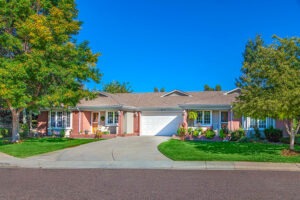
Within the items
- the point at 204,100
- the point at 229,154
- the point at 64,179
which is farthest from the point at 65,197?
the point at 204,100

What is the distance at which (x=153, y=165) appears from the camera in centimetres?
1414

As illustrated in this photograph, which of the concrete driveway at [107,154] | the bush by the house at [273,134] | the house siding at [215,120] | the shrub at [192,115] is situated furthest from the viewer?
the house siding at [215,120]

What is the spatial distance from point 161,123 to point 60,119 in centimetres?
Answer: 973

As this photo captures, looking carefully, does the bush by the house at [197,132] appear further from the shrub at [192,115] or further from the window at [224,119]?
the window at [224,119]

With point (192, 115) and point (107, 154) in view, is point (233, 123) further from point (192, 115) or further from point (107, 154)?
point (107, 154)

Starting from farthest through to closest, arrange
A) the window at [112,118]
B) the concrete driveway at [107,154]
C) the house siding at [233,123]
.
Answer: the window at [112,118], the house siding at [233,123], the concrete driveway at [107,154]

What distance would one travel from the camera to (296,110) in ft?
51.3

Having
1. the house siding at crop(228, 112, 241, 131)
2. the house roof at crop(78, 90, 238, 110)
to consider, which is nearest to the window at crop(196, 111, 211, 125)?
the house roof at crop(78, 90, 238, 110)

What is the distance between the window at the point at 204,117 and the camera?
92.6 feet

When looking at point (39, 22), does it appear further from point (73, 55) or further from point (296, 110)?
point (296, 110)

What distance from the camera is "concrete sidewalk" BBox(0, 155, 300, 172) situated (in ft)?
44.0

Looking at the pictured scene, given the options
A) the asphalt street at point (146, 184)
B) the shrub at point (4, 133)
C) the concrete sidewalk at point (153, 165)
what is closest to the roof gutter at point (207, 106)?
the concrete sidewalk at point (153, 165)

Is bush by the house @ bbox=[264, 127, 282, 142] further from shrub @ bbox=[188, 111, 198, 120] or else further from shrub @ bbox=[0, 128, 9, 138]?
shrub @ bbox=[0, 128, 9, 138]

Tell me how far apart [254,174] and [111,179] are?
5.19 metres
